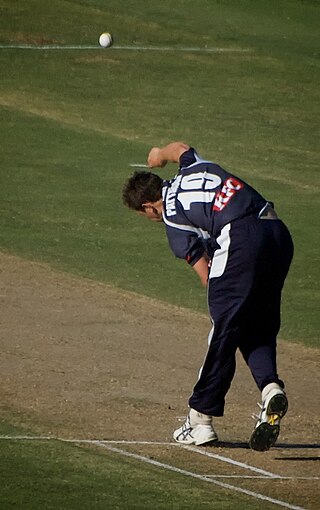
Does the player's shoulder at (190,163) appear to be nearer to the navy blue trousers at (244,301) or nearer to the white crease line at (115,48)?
the navy blue trousers at (244,301)

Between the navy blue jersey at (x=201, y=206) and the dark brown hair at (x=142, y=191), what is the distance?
62 millimetres

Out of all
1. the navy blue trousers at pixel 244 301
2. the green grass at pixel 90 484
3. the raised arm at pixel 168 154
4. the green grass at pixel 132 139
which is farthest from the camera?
the raised arm at pixel 168 154

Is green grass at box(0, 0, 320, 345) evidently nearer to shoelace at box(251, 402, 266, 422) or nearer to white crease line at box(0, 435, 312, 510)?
shoelace at box(251, 402, 266, 422)

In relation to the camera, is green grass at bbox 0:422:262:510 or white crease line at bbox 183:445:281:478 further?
white crease line at bbox 183:445:281:478

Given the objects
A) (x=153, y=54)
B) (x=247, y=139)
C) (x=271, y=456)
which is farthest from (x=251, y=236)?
(x=153, y=54)

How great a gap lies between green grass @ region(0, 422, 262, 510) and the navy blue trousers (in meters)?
0.87

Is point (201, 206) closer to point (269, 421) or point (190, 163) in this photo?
point (190, 163)

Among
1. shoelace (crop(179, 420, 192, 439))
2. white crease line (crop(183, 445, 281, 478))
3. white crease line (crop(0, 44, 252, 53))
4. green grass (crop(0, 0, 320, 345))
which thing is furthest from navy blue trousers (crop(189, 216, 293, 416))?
white crease line (crop(0, 44, 252, 53))

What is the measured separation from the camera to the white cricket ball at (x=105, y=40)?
25406 mm

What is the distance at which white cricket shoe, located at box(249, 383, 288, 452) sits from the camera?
30.1ft

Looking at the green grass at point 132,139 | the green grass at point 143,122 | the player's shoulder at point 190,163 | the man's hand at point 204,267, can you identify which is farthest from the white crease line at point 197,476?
the green grass at point 143,122

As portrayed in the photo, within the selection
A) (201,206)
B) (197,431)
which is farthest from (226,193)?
(197,431)

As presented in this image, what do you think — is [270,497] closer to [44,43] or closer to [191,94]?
[191,94]

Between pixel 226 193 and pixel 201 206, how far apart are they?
7.2 inches
